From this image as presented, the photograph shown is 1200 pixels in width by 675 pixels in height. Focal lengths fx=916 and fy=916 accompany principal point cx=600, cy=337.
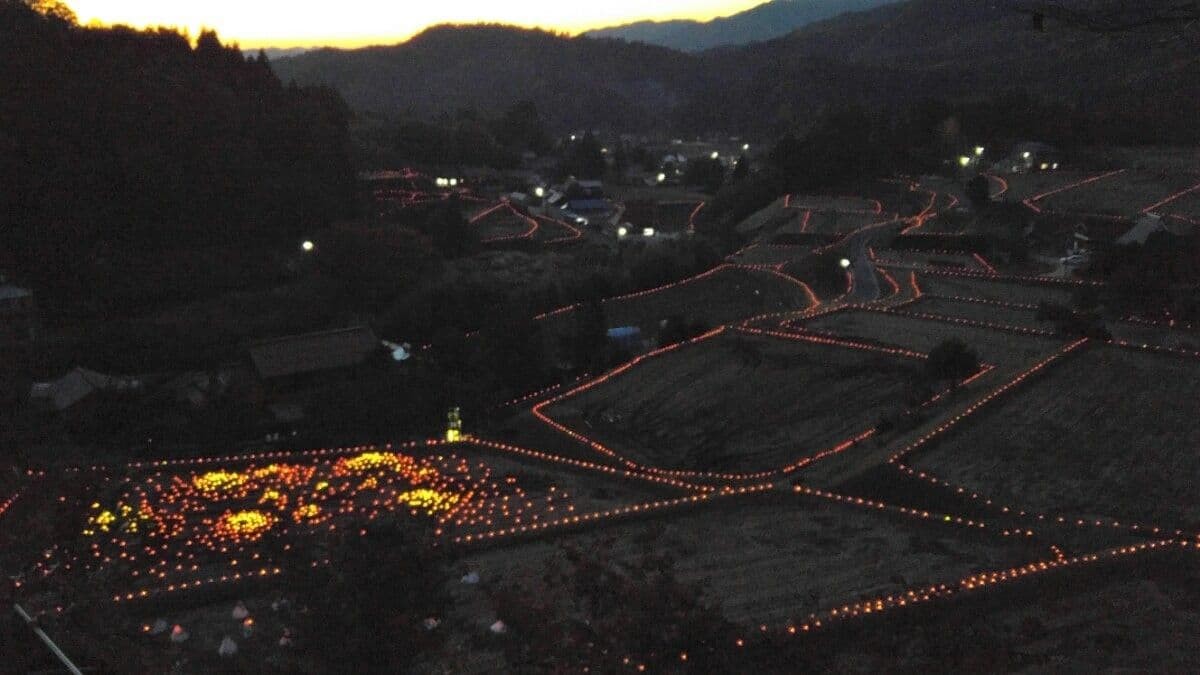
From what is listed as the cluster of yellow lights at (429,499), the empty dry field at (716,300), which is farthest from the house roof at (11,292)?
the cluster of yellow lights at (429,499)

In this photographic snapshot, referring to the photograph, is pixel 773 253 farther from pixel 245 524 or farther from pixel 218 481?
pixel 245 524

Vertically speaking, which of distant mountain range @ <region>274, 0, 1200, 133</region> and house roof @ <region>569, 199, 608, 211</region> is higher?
distant mountain range @ <region>274, 0, 1200, 133</region>

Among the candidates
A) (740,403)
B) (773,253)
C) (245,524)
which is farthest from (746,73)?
(245,524)

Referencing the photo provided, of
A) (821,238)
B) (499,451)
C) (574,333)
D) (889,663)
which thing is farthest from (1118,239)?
(889,663)

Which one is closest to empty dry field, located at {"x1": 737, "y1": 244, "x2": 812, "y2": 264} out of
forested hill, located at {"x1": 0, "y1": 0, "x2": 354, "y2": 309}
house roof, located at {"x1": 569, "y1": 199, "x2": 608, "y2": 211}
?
forested hill, located at {"x1": 0, "y1": 0, "x2": 354, "y2": 309}

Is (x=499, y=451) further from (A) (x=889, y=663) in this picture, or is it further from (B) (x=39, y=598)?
(A) (x=889, y=663)

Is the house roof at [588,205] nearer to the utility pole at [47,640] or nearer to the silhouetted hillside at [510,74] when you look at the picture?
the utility pole at [47,640]

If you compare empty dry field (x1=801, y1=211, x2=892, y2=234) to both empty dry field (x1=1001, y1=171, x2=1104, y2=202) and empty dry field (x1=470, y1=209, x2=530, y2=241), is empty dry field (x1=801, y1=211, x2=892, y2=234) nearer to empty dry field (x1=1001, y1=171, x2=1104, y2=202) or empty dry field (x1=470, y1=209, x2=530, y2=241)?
empty dry field (x1=1001, y1=171, x2=1104, y2=202)
